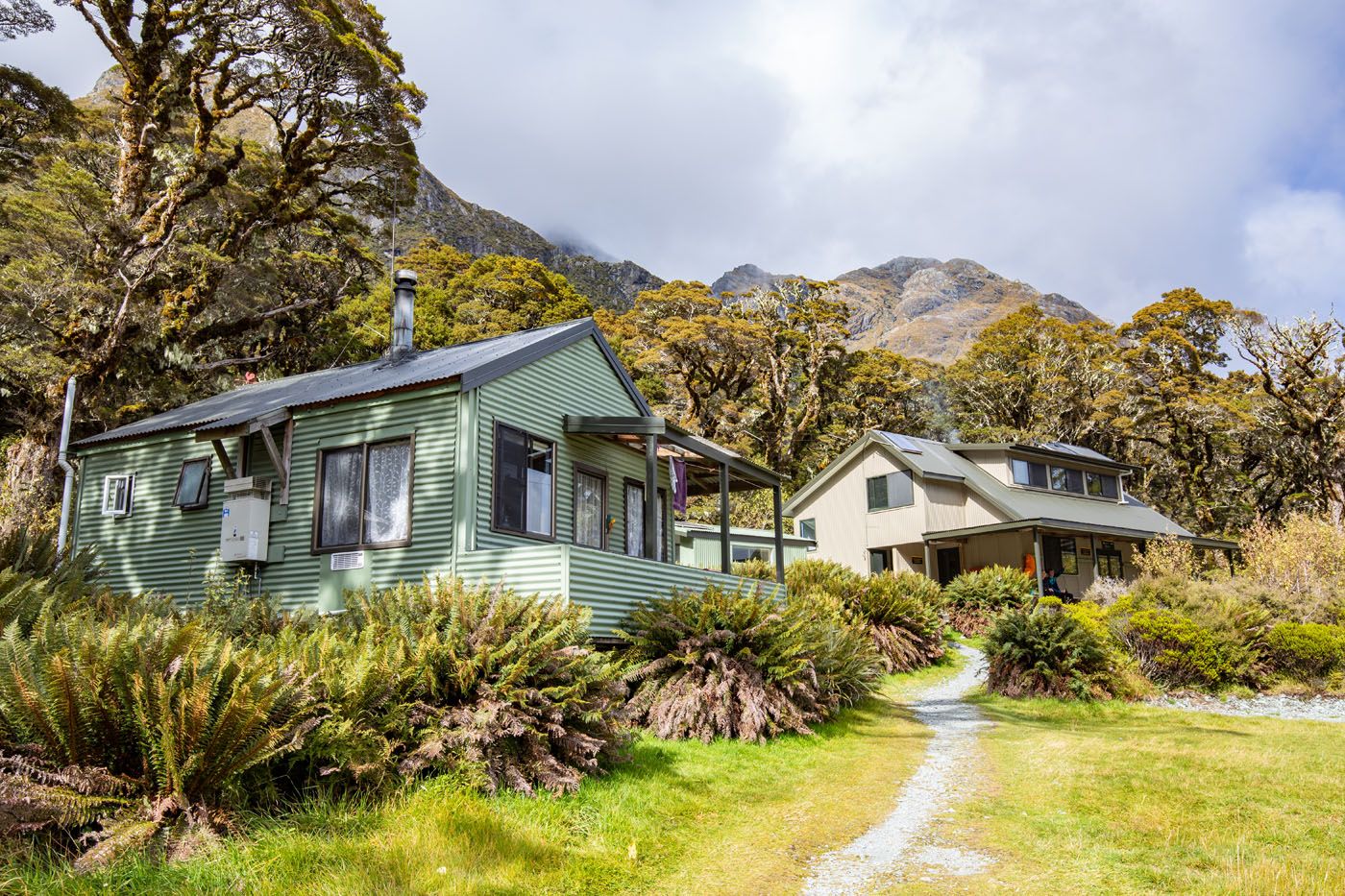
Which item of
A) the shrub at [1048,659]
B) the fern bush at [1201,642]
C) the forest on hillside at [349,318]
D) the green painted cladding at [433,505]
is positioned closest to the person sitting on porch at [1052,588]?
the fern bush at [1201,642]

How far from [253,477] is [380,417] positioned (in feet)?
6.93

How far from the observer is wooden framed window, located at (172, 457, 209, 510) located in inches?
530

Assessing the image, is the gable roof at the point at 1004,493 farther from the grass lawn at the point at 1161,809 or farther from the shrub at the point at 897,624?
the grass lawn at the point at 1161,809

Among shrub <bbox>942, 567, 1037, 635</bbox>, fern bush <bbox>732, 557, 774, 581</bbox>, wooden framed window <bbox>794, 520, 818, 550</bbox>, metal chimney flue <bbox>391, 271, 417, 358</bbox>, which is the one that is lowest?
shrub <bbox>942, 567, 1037, 635</bbox>

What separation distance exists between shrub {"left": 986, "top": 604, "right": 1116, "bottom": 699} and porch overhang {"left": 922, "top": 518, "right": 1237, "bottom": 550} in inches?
497

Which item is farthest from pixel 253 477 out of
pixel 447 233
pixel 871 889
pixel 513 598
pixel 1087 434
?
pixel 447 233

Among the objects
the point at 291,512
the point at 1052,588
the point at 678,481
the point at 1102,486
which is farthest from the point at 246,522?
the point at 1102,486

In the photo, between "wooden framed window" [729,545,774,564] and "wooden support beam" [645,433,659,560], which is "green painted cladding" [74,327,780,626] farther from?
"wooden framed window" [729,545,774,564]

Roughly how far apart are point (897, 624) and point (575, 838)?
12909mm

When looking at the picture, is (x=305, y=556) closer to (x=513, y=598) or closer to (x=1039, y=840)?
(x=513, y=598)

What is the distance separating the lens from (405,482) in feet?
38.8

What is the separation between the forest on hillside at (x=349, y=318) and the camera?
20312 mm

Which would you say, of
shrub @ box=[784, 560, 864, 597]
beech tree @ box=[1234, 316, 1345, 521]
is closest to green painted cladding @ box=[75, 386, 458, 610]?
shrub @ box=[784, 560, 864, 597]

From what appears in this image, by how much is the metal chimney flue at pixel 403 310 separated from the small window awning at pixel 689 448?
11.0ft
